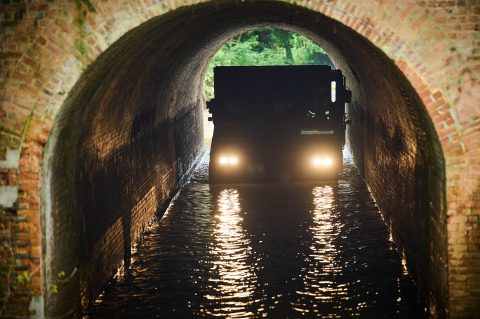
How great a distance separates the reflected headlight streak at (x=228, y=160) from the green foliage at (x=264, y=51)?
10857 millimetres

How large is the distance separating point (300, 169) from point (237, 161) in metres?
1.70

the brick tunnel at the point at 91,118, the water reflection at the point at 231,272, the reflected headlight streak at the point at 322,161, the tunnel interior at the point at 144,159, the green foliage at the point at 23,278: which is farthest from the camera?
the reflected headlight streak at the point at 322,161

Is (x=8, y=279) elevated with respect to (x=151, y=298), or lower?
elevated

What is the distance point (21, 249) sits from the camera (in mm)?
7008

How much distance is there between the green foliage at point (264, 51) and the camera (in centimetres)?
2780

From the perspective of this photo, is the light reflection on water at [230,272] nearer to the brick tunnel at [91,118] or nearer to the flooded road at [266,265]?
the flooded road at [266,265]

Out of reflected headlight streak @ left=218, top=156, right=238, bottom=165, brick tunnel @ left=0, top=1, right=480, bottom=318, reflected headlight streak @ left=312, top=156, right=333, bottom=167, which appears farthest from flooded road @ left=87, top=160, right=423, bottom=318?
reflected headlight streak @ left=218, top=156, right=238, bottom=165

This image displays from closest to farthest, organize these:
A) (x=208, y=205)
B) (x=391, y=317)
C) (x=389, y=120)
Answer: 1. (x=391, y=317)
2. (x=389, y=120)
3. (x=208, y=205)

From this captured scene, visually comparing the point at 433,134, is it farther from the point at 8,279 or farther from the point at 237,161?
the point at 237,161

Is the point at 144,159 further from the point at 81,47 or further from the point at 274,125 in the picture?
the point at 81,47

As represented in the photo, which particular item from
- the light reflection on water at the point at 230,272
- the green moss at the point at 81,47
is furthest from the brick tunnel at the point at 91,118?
the light reflection on water at the point at 230,272

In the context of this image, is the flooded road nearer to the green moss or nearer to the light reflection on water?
the light reflection on water

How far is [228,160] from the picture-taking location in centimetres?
1722

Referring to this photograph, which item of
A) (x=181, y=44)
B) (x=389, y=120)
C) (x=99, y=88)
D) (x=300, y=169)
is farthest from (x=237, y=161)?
(x=99, y=88)
